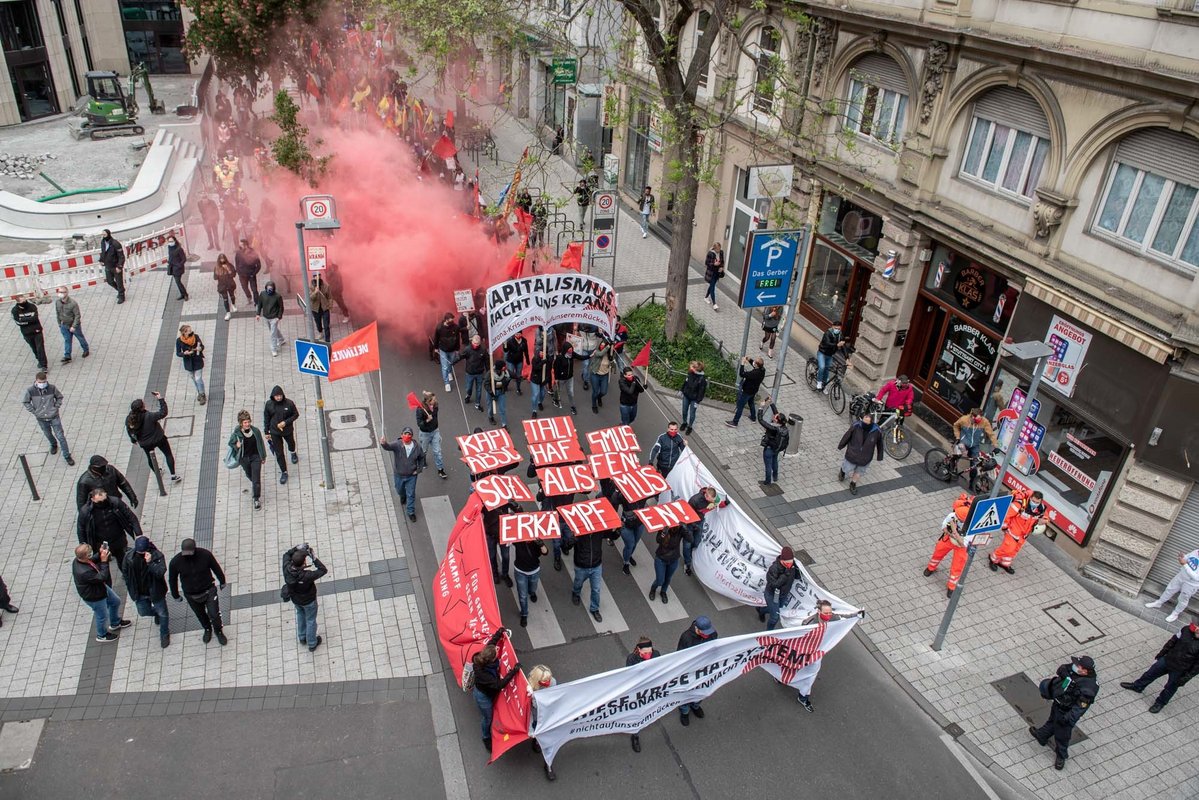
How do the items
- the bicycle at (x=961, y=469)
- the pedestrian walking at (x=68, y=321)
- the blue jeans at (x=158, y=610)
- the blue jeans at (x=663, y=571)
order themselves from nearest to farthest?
the blue jeans at (x=158, y=610), the blue jeans at (x=663, y=571), the bicycle at (x=961, y=469), the pedestrian walking at (x=68, y=321)

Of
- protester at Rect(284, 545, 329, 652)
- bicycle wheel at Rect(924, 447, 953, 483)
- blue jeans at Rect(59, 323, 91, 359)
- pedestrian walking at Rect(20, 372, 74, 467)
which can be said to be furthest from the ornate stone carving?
blue jeans at Rect(59, 323, 91, 359)

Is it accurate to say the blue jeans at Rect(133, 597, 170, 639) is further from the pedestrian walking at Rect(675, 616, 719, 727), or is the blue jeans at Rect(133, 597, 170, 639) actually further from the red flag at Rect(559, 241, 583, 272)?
the red flag at Rect(559, 241, 583, 272)

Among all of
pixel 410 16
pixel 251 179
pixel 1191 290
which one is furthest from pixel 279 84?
pixel 1191 290

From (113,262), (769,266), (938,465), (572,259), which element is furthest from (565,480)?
(113,262)

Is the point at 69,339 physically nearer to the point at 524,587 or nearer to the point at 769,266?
the point at 524,587

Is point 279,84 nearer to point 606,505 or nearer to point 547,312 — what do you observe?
point 547,312

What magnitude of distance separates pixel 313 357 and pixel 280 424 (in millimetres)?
1657

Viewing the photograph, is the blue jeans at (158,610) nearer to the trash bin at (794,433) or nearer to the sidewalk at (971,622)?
the sidewalk at (971,622)

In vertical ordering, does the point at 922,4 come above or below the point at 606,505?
above

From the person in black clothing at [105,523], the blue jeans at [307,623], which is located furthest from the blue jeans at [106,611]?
the blue jeans at [307,623]

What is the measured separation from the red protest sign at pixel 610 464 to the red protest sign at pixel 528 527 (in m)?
1.48

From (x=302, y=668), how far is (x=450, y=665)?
1.81 m

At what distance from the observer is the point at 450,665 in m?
10.5

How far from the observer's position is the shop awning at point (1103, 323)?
11.6 metres
